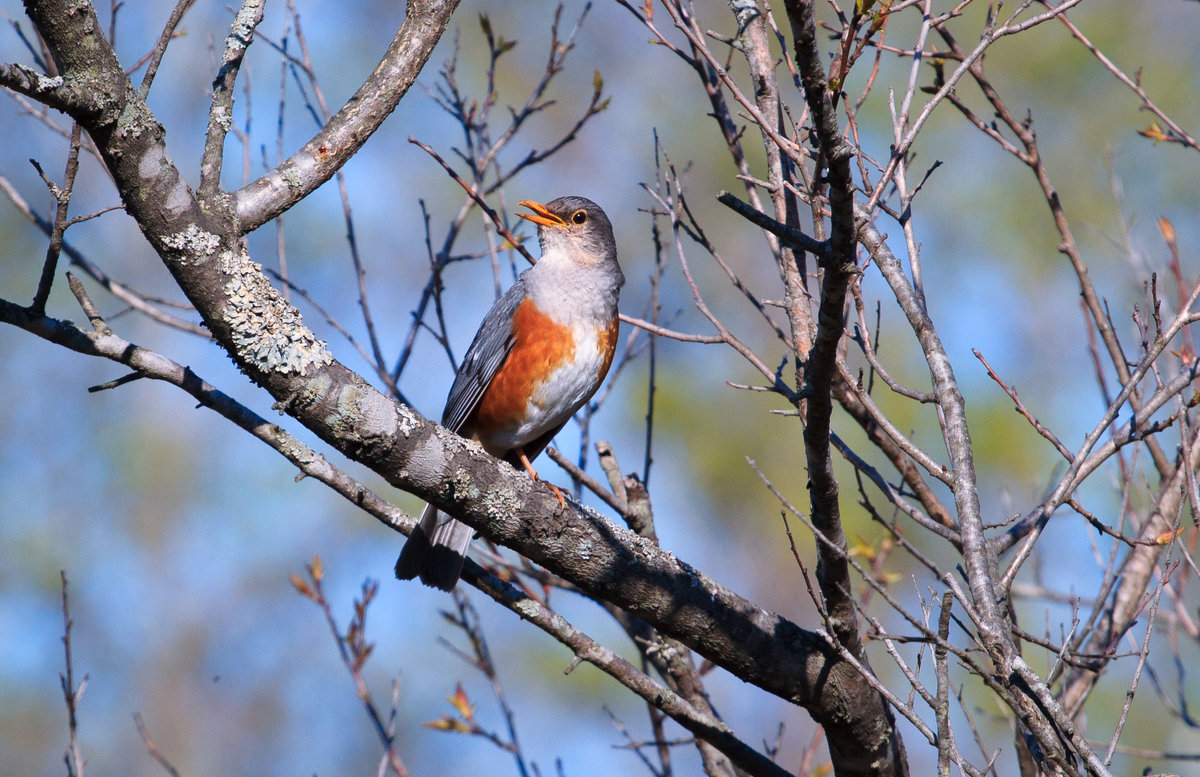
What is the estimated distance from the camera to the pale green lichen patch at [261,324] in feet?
8.58

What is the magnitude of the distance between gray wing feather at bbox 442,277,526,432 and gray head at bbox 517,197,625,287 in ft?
1.71

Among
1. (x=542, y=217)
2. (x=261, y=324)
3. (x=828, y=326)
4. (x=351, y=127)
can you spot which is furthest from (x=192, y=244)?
(x=542, y=217)

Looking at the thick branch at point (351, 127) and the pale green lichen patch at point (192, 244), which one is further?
the thick branch at point (351, 127)

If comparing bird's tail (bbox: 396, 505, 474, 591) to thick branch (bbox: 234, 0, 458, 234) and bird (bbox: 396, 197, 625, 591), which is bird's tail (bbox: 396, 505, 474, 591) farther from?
thick branch (bbox: 234, 0, 458, 234)

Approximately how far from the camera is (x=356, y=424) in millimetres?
2746

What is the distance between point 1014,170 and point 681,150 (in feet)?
16.7

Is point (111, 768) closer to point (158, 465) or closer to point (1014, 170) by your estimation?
point (158, 465)

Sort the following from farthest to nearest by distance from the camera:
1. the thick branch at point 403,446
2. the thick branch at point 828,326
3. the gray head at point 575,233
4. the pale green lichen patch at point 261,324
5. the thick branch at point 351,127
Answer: the gray head at point 575,233
the thick branch at point 351,127
the pale green lichen patch at point 261,324
the thick branch at point 403,446
the thick branch at point 828,326

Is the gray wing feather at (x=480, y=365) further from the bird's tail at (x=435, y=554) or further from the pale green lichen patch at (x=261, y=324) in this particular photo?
the pale green lichen patch at (x=261, y=324)

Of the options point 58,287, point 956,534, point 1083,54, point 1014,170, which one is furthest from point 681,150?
point 956,534

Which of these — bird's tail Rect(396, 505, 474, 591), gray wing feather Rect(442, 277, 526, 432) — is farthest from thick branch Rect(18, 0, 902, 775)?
gray wing feather Rect(442, 277, 526, 432)

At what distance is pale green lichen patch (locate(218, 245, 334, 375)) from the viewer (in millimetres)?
2615

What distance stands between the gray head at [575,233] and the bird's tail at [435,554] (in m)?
1.72

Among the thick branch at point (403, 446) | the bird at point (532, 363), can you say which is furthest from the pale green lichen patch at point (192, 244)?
the bird at point (532, 363)
